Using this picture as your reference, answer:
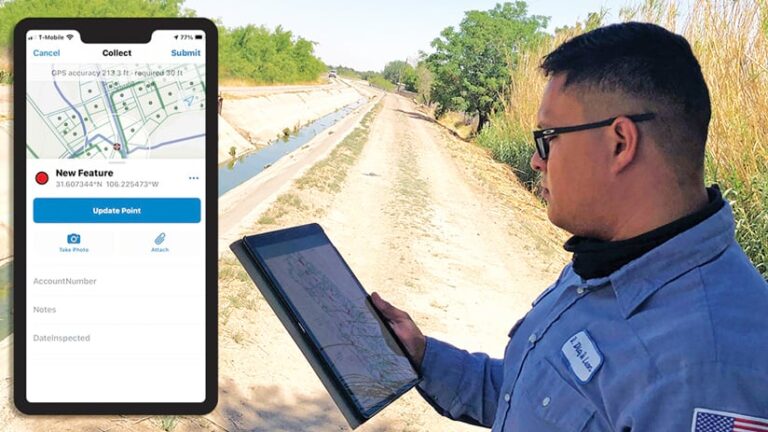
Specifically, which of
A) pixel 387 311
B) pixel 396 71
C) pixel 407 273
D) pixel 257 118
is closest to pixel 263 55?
pixel 257 118

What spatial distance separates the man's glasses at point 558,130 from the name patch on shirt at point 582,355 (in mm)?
443

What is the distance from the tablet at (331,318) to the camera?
1.64m

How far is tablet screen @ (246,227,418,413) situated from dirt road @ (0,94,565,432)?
2.24 m

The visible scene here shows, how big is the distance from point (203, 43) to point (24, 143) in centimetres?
38

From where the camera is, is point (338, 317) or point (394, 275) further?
point (394, 275)

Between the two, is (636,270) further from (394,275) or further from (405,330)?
(394,275)

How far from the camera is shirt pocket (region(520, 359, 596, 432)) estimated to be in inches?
53.1

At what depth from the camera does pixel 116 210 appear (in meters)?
1.26

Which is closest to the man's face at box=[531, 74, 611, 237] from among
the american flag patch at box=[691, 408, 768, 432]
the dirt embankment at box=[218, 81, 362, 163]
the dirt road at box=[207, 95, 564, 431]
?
the american flag patch at box=[691, 408, 768, 432]

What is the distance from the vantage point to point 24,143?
1.32 meters

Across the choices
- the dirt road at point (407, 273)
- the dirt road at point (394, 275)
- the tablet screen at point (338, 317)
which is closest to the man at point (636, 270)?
the tablet screen at point (338, 317)

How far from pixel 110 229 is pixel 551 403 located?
901 millimetres

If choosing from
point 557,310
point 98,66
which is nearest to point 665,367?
point 557,310

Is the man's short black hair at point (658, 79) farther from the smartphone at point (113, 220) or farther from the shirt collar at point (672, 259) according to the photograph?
the smartphone at point (113, 220)
